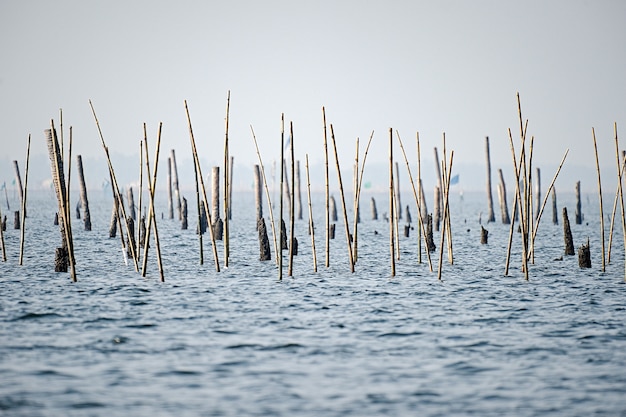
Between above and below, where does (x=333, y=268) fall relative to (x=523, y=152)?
below

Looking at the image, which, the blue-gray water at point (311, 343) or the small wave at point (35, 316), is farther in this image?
the small wave at point (35, 316)

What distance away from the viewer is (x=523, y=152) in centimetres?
1470

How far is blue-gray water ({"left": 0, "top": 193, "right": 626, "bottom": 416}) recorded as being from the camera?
7.58m

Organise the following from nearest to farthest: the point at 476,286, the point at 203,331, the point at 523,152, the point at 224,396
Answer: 1. the point at 224,396
2. the point at 203,331
3. the point at 523,152
4. the point at 476,286

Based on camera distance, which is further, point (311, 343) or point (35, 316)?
point (35, 316)

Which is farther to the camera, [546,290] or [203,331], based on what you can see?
[546,290]

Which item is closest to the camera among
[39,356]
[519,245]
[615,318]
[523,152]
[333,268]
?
[39,356]

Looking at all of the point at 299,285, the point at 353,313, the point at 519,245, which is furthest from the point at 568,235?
the point at 353,313

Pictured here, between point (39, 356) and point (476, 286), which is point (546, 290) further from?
point (39, 356)

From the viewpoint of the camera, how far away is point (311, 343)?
401 inches

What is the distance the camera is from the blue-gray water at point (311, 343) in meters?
7.58

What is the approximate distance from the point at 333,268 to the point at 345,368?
10973 mm

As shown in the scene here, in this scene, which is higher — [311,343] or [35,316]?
[35,316]

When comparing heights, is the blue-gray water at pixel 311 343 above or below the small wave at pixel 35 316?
below
